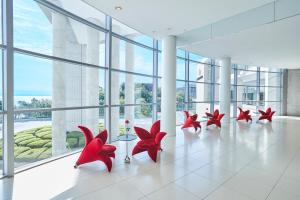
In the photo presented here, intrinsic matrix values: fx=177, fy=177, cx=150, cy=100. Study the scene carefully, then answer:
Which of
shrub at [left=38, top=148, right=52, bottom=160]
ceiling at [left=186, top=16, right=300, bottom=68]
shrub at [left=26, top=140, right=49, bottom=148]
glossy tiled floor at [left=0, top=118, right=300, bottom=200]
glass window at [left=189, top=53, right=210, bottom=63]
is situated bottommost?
shrub at [left=38, top=148, right=52, bottom=160]

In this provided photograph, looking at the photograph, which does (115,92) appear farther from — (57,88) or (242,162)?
(242,162)

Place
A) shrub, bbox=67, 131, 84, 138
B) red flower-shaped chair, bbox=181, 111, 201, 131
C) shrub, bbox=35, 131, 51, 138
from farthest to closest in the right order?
red flower-shaped chair, bbox=181, 111, 201, 131 < shrub, bbox=67, 131, 84, 138 < shrub, bbox=35, 131, 51, 138

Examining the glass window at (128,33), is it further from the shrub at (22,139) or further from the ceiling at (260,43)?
the shrub at (22,139)

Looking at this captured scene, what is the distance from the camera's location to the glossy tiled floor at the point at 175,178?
2549 millimetres

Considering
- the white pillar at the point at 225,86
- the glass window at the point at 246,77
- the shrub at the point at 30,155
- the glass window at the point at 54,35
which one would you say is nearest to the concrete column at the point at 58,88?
the glass window at the point at 54,35

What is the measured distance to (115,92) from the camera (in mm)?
6086

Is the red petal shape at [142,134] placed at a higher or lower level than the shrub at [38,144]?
higher

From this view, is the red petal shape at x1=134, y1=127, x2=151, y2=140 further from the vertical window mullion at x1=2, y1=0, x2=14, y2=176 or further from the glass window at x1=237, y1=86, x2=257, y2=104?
the glass window at x1=237, y1=86, x2=257, y2=104

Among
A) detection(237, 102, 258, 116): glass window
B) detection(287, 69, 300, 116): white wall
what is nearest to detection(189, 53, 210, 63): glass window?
detection(237, 102, 258, 116): glass window

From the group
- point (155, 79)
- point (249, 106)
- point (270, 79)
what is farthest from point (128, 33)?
point (270, 79)

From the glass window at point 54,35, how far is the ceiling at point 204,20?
1.25 m

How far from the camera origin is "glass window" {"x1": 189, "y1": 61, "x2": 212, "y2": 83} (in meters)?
9.16

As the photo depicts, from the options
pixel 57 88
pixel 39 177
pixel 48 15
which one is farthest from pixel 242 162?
pixel 48 15

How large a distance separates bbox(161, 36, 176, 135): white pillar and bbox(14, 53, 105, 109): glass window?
7.00 feet
